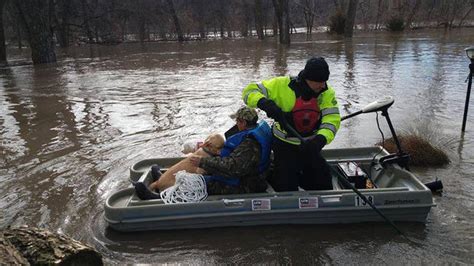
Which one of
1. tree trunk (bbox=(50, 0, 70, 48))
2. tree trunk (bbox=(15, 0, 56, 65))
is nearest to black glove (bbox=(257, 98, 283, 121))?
tree trunk (bbox=(15, 0, 56, 65))

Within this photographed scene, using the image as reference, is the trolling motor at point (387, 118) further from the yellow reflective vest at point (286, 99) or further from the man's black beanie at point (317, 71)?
the man's black beanie at point (317, 71)

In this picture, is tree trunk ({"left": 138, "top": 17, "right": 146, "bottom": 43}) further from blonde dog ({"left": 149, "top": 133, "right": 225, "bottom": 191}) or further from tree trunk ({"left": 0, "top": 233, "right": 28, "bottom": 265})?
tree trunk ({"left": 0, "top": 233, "right": 28, "bottom": 265})

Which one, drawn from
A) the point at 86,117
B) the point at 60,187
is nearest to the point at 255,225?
the point at 60,187

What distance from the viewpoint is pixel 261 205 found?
4281 millimetres

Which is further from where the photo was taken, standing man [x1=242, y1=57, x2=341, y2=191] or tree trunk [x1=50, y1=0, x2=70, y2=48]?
tree trunk [x1=50, y1=0, x2=70, y2=48]

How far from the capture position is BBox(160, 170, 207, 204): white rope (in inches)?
172

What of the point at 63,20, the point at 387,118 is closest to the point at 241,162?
the point at 387,118

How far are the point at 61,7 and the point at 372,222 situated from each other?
32.4m

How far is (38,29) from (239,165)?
18.4 m

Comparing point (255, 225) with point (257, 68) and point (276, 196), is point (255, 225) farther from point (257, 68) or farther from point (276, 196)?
point (257, 68)

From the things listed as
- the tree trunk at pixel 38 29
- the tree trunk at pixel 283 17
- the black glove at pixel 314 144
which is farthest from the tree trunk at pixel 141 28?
the black glove at pixel 314 144

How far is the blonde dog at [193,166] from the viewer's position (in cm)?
470

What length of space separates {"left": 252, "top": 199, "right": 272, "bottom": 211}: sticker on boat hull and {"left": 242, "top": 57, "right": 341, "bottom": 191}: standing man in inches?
14.3

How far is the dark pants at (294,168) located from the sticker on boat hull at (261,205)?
0.36 meters
